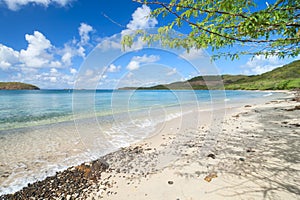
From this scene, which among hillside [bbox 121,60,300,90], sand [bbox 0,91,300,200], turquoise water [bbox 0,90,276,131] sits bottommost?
turquoise water [bbox 0,90,276,131]

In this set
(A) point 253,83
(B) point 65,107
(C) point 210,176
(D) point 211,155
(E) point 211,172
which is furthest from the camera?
(A) point 253,83

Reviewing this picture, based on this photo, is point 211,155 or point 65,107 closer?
point 211,155

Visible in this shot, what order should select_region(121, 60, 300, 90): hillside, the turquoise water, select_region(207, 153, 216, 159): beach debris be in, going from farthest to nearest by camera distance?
the turquoise water, select_region(121, 60, 300, 90): hillside, select_region(207, 153, 216, 159): beach debris

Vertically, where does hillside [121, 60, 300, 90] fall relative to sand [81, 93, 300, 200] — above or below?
above

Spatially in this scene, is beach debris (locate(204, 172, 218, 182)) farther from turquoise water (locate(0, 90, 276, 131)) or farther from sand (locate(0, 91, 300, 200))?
turquoise water (locate(0, 90, 276, 131))

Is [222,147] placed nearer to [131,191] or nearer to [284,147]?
[284,147]

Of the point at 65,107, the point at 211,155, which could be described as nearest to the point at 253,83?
the point at 65,107

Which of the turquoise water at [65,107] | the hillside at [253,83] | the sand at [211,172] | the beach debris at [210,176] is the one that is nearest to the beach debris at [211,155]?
the sand at [211,172]

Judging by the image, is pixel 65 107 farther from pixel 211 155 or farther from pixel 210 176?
pixel 210 176

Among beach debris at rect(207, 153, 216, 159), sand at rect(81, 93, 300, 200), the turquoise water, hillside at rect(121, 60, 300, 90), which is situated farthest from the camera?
the turquoise water

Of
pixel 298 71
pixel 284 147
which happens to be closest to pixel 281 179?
pixel 284 147

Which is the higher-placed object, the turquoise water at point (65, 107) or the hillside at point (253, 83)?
the hillside at point (253, 83)

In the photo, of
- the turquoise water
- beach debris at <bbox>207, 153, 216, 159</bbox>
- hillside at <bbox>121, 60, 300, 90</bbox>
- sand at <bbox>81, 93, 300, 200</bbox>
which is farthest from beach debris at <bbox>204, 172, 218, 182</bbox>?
the turquoise water

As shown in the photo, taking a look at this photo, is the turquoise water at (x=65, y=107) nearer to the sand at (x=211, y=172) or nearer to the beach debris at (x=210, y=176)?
the sand at (x=211, y=172)
